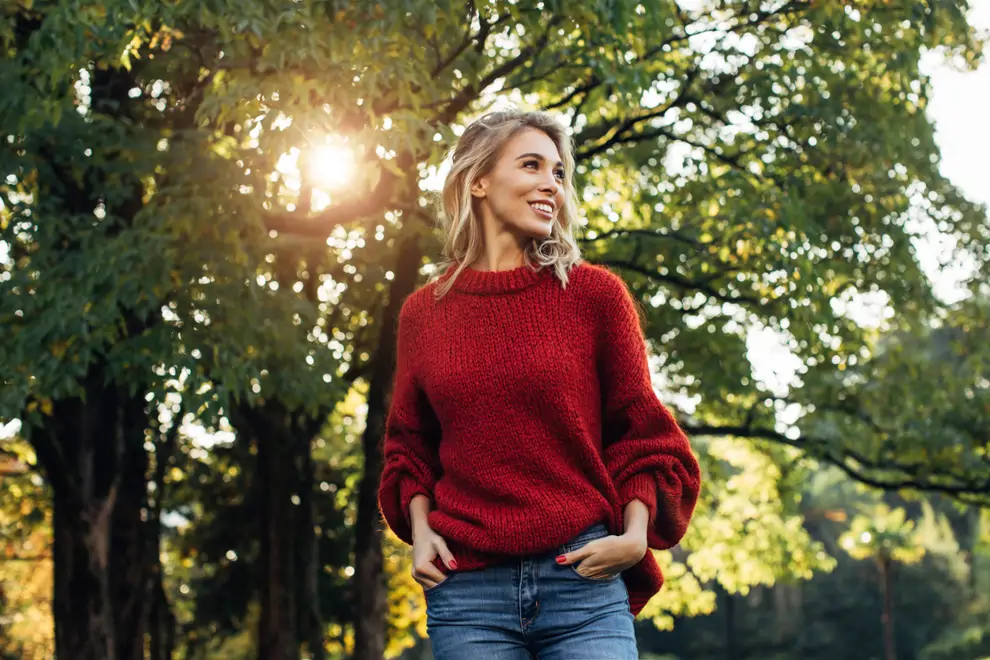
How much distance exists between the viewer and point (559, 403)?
2881mm

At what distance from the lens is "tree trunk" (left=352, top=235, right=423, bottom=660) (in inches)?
503

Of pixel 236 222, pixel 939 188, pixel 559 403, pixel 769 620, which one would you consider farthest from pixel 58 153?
pixel 769 620

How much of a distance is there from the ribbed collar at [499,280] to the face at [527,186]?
102 mm

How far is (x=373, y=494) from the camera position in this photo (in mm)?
13367

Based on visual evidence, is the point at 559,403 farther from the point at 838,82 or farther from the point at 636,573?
the point at 838,82

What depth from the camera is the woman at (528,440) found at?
9.23 feet

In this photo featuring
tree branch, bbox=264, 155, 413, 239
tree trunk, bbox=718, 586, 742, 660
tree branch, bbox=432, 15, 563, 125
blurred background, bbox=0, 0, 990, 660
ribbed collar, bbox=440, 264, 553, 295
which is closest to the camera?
ribbed collar, bbox=440, 264, 553, 295

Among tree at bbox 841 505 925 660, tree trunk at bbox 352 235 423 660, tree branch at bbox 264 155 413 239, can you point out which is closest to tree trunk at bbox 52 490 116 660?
tree trunk at bbox 352 235 423 660

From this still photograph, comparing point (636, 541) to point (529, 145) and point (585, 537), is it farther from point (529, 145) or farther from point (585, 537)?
point (529, 145)

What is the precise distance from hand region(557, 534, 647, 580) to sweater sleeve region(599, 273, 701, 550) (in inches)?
3.9

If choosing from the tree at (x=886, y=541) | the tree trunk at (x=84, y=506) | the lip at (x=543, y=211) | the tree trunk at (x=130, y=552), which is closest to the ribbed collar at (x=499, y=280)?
the lip at (x=543, y=211)

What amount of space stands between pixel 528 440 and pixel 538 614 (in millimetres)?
390

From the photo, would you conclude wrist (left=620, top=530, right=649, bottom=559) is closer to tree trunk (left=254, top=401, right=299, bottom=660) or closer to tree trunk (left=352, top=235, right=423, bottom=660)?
tree trunk (left=352, top=235, right=423, bottom=660)

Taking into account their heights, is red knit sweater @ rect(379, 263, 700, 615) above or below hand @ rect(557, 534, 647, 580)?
above
